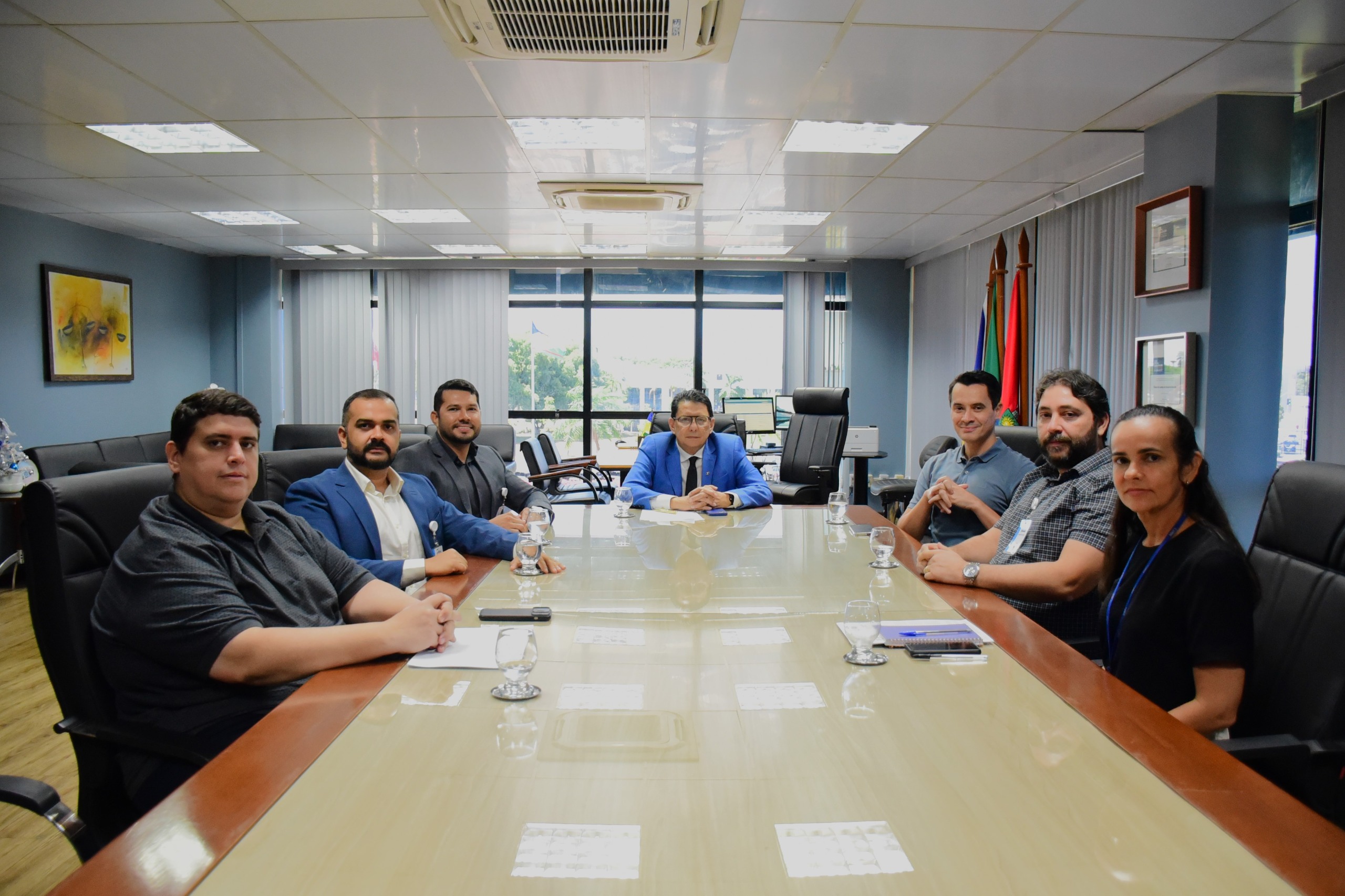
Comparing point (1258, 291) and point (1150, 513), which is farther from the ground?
point (1258, 291)

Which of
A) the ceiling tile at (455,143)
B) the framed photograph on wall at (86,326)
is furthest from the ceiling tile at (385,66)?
the framed photograph on wall at (86,326)

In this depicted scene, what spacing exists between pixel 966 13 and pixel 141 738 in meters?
2.99

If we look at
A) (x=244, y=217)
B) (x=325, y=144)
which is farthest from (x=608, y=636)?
(x=244, y=217)

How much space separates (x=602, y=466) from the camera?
20.9 ft

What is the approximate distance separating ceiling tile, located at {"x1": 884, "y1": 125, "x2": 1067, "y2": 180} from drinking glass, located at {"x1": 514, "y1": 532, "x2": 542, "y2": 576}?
2908mm

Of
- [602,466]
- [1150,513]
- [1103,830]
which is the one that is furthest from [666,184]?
[1103,830]

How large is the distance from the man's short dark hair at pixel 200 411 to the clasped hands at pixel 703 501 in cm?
197

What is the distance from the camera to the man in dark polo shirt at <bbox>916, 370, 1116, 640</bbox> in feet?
7.09

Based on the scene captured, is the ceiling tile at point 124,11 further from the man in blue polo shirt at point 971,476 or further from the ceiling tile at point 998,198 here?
the ceiling tile at point 998,198

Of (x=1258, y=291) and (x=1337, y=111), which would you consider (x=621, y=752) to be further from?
(x=1337, y=111)

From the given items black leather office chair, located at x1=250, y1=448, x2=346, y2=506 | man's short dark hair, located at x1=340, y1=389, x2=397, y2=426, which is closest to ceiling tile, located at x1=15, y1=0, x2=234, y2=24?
man's short dark hair, located at x1=340, y1=389, x2=397, y2=426

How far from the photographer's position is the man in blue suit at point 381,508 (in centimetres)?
251

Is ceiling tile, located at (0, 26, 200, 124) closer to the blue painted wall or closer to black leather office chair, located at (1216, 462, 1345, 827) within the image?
the blue painted wall

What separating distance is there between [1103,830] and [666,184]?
4.49 m
